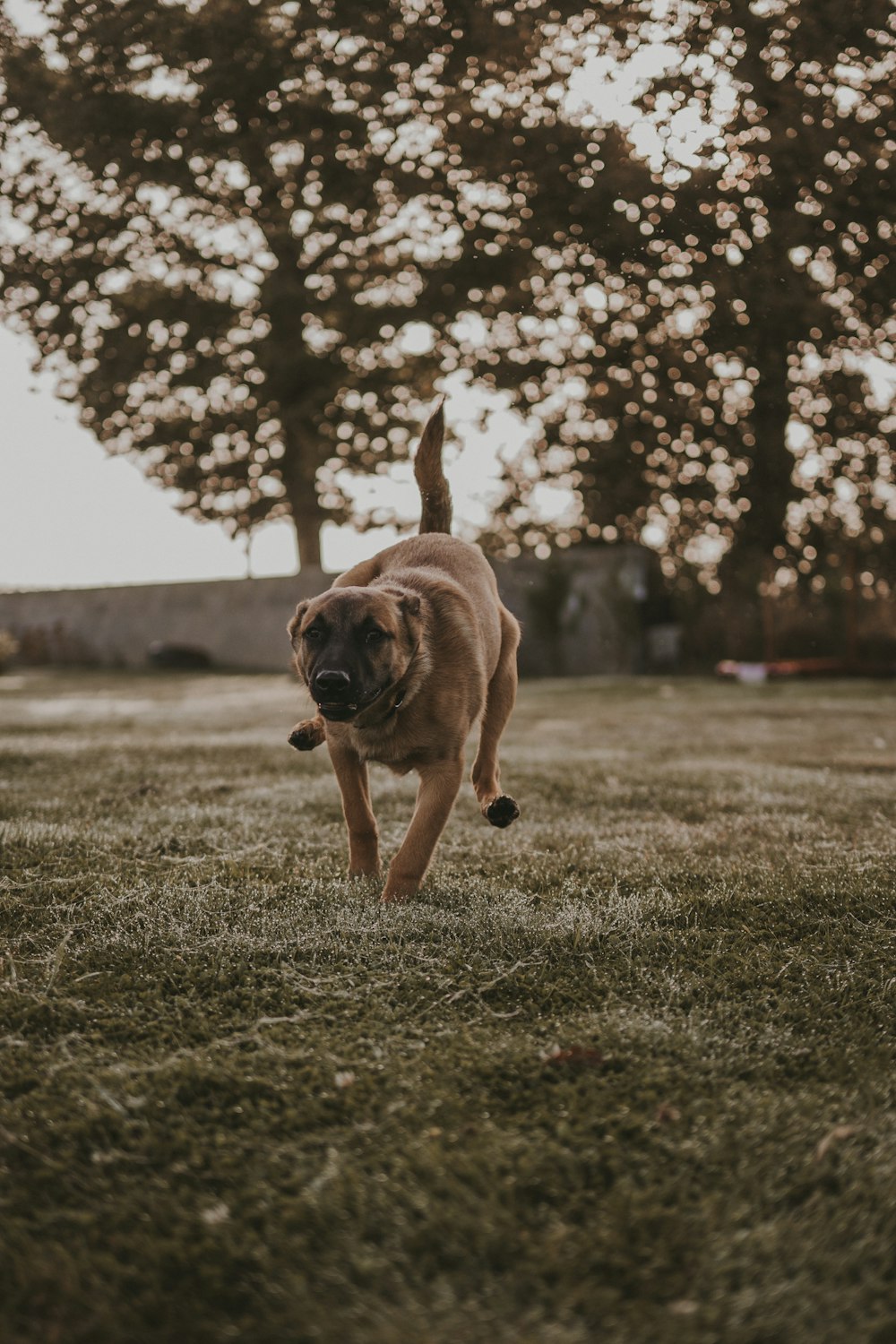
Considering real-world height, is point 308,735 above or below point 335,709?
below

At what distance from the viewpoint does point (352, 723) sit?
3.54 meters

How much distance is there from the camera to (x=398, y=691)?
139 inches

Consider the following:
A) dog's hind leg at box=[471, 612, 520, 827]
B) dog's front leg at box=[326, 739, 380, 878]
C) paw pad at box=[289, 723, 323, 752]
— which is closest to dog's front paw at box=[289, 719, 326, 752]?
paw pad at box=[289, 723, 323, 752]

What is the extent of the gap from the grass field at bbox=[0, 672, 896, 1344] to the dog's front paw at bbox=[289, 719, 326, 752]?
1.40 feet

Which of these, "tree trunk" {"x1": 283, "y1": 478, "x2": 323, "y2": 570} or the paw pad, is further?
"tree trunk" {"x1": 283, "y1": 478, "x2": 323, "y2": 570}

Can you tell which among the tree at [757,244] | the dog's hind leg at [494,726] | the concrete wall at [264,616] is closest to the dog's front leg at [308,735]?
the dog's hind leg at [494,726]

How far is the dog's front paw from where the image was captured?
394 cm

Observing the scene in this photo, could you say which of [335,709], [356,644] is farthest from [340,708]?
[356,644]

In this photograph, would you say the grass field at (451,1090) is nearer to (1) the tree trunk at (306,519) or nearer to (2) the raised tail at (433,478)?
(2) the raised tail at (433,478)

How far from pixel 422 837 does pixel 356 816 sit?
39 centimetres

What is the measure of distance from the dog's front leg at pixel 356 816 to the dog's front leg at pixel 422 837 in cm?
28

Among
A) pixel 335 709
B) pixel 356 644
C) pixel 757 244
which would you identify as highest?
pixel 757 244

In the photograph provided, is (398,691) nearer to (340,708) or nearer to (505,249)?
(340,708)

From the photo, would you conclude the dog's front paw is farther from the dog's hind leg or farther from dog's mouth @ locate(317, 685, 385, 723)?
the dog's hind leg
